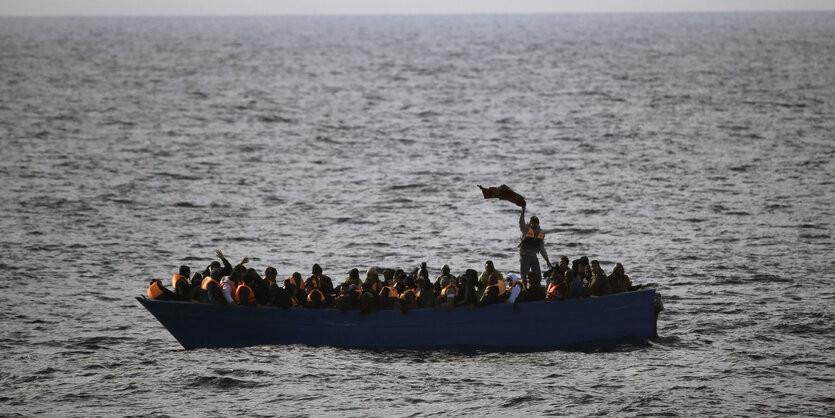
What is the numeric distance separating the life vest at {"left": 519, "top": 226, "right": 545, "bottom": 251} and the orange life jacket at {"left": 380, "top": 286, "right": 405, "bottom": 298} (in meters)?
3.90

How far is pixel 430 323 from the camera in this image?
26.4m

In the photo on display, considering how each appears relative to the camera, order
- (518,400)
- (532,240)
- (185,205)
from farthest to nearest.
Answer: (185,205) < (532,240) < (518,400)

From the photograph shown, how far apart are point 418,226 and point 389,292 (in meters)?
19.2

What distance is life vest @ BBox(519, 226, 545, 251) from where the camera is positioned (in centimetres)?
2778

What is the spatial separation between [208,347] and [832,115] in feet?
206

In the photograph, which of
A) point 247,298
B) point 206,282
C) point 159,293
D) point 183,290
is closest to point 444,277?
point 247,298

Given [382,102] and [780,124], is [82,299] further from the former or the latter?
[382,102]

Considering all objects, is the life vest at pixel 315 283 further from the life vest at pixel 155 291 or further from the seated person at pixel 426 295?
the life vest at pixel 155 291

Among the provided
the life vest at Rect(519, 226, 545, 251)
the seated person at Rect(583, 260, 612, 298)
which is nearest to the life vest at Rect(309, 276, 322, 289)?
the life vest at Rect(519, 226, 545, 251)

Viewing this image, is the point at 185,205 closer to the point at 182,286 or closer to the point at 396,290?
the point at 182,286

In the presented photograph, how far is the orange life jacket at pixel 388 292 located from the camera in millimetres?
26234

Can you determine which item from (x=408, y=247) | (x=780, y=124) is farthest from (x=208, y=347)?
(x=780, y=124)

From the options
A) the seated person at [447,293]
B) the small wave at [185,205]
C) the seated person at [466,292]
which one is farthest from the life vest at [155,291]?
the small wave at [185,205]

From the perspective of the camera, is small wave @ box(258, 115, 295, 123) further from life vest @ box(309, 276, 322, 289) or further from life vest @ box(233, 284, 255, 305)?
life vest @ box(233, 284, 255, 305)
